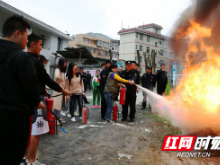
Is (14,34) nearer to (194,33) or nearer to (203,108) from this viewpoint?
(203,108)

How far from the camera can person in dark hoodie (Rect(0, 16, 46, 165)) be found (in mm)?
1701

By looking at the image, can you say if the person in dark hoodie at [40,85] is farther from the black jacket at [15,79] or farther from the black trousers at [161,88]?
the black trousers at [161,88]

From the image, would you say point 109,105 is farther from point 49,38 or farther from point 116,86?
point 49,38

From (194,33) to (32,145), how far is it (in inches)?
240

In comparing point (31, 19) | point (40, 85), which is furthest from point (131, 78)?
point (31, 19)

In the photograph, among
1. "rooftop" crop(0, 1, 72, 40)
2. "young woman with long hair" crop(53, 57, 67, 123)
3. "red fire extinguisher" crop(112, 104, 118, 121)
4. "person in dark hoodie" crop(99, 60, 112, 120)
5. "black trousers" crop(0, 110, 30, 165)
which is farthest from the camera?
"rooftop" crop(0, 1, 72, 40)

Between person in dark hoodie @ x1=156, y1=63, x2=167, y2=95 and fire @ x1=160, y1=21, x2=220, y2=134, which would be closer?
A: fire @ x1=160, y1=21, x2=220, y2=134

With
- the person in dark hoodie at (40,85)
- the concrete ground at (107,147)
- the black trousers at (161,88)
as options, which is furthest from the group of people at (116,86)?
the person in dark hoodie at (40,85)

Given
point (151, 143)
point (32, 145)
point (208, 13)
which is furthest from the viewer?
point (208, 13)

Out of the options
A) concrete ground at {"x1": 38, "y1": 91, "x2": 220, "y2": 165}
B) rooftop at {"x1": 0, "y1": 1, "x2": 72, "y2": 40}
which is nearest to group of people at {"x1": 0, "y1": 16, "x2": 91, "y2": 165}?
concrete ground at {"x1": 38, "y1": 91, "x2": 220, "y2": 165}

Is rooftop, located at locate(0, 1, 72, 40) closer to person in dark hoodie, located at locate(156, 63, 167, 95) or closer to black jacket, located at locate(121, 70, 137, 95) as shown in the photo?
black jacket, located at locate(121, 70, 137, 95)

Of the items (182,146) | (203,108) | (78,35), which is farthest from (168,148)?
(78,35)

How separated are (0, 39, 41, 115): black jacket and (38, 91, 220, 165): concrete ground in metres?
1.90

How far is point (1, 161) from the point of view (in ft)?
5.45
